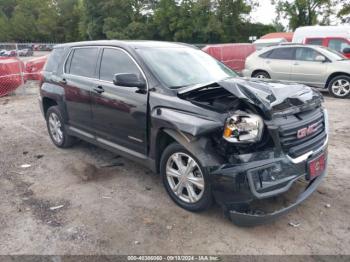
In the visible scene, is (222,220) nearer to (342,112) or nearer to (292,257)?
(292,257)

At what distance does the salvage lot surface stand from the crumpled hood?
116 cm

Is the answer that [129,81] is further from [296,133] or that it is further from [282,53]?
[282,53]

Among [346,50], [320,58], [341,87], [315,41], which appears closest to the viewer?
[341,87]

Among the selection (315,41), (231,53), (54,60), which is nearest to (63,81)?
(54,60)

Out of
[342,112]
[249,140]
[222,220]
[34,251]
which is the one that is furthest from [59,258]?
[342,112]

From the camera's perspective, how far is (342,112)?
798 cm

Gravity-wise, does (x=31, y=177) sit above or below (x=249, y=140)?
below

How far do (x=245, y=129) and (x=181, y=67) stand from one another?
4.72ft

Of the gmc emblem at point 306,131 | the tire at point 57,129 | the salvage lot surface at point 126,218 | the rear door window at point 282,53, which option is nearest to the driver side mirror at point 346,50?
the rear door window at point 282,53

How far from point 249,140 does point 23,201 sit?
2.76 metres

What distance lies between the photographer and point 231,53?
47.9 feet

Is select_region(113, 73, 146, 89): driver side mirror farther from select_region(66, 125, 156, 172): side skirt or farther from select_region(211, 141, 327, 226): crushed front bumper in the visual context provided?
select_region(211, 141, 327, 226): crushed front bumper

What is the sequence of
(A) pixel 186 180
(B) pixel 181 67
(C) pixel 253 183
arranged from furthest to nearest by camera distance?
1. (B) pixel 181 67
2. (A) pixel 186 180
3. (C) pixel 253 183

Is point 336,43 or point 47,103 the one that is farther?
point 336,43
